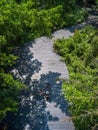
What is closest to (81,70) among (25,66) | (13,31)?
(25,66)

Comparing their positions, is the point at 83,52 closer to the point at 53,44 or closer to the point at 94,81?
the point at 53,44

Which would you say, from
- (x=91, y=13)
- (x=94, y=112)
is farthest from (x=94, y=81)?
(x=91, y=13)

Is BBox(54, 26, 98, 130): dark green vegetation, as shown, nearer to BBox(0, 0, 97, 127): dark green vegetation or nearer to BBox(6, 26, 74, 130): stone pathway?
BBox(6, 26, 74, 130): stone pathway

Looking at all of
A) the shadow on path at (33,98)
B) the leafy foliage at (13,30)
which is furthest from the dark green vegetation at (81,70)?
the leafy foliage at (13,30)

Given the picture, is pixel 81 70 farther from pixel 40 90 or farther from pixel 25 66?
pixel 25 66

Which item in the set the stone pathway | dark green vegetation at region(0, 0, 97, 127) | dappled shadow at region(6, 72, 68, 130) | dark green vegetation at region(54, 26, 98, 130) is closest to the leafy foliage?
dark green vegetation at region(0, 0, 97, 127)
